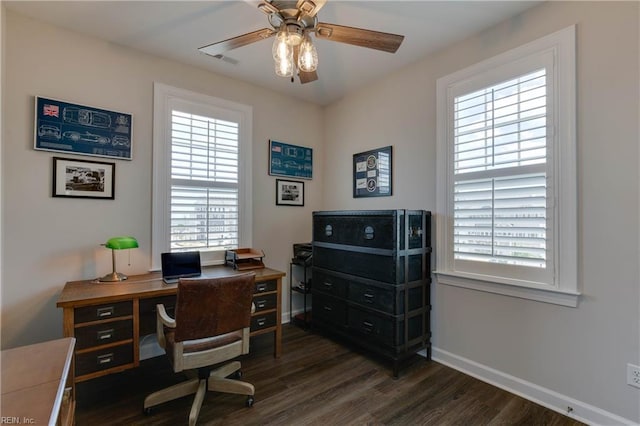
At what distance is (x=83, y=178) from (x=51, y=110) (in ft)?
1.78

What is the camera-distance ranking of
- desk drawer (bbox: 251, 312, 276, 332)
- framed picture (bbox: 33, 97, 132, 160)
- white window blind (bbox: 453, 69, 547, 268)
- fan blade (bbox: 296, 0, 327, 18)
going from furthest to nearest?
desk drawer (bbox: 251, 312, 276, 332)
framed picture (bbox: 33, 97, 132, 160)
white window blind (bbox: 453, 69, 547, 268)
fan blade (bbox: 296, 0, 327, 18)

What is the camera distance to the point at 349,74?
3.11 metres

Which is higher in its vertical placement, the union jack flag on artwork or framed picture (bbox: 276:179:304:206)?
the union jack flag on artwork

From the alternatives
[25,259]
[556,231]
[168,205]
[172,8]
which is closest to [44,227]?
[25,259]

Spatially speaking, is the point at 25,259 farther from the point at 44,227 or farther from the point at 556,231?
the point at 556,231

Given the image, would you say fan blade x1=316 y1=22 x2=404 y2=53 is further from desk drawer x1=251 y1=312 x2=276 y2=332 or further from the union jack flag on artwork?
desk drawer x1=251 y1=312 x2=276 y2=332

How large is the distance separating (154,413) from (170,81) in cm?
275

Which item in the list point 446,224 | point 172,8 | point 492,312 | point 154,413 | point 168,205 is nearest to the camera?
point 154,413

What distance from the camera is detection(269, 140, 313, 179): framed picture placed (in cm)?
349

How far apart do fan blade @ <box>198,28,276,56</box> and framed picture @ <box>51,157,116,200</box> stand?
1476mm

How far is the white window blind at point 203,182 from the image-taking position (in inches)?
112

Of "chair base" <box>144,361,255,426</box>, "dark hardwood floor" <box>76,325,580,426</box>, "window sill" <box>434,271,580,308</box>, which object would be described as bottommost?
"dark hardwood floor" <box>76,325,580,426</box>

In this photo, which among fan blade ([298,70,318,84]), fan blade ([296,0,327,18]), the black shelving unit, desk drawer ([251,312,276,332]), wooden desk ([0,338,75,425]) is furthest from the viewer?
the black shelving unit

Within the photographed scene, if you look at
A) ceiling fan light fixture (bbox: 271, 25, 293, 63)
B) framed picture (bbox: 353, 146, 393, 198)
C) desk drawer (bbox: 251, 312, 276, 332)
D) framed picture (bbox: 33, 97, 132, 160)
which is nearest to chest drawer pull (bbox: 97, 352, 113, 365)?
desk drawer (bbox: 251, 312, 276, 332)
